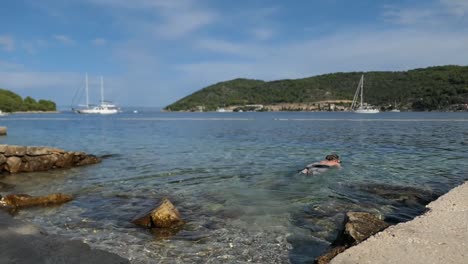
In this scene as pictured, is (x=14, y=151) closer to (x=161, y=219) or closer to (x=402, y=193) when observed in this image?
(x=161, y=219)

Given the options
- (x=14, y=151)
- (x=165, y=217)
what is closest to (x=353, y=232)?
(x=165, y=217)

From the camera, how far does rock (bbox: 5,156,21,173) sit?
22141 millimetres

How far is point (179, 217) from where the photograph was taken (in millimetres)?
11523

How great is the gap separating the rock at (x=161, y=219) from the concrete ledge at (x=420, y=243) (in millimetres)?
5486

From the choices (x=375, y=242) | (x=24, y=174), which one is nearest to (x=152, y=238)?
(x=375, y=242)

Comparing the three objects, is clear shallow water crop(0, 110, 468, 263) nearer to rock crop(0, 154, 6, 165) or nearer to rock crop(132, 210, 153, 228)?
rock crop(132, 210, 153, 228)

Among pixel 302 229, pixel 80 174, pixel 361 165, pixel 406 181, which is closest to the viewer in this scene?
pixel 302 229

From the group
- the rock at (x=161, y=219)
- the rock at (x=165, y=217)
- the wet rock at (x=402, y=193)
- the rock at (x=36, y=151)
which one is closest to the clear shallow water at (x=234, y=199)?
the wet rock at (x=402, y=193)

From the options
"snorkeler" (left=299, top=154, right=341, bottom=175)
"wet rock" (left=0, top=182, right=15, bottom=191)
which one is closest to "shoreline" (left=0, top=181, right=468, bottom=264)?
"wet rock" (left=0, top=182, right=15, bottom=191)

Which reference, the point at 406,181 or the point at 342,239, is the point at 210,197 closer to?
the point at 342,239

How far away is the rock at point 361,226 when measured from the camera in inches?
334

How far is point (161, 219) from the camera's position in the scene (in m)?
11.1

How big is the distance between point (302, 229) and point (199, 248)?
10.5ft

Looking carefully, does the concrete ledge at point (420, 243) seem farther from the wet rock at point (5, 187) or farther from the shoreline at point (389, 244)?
the wet rock at point (5, 187)
